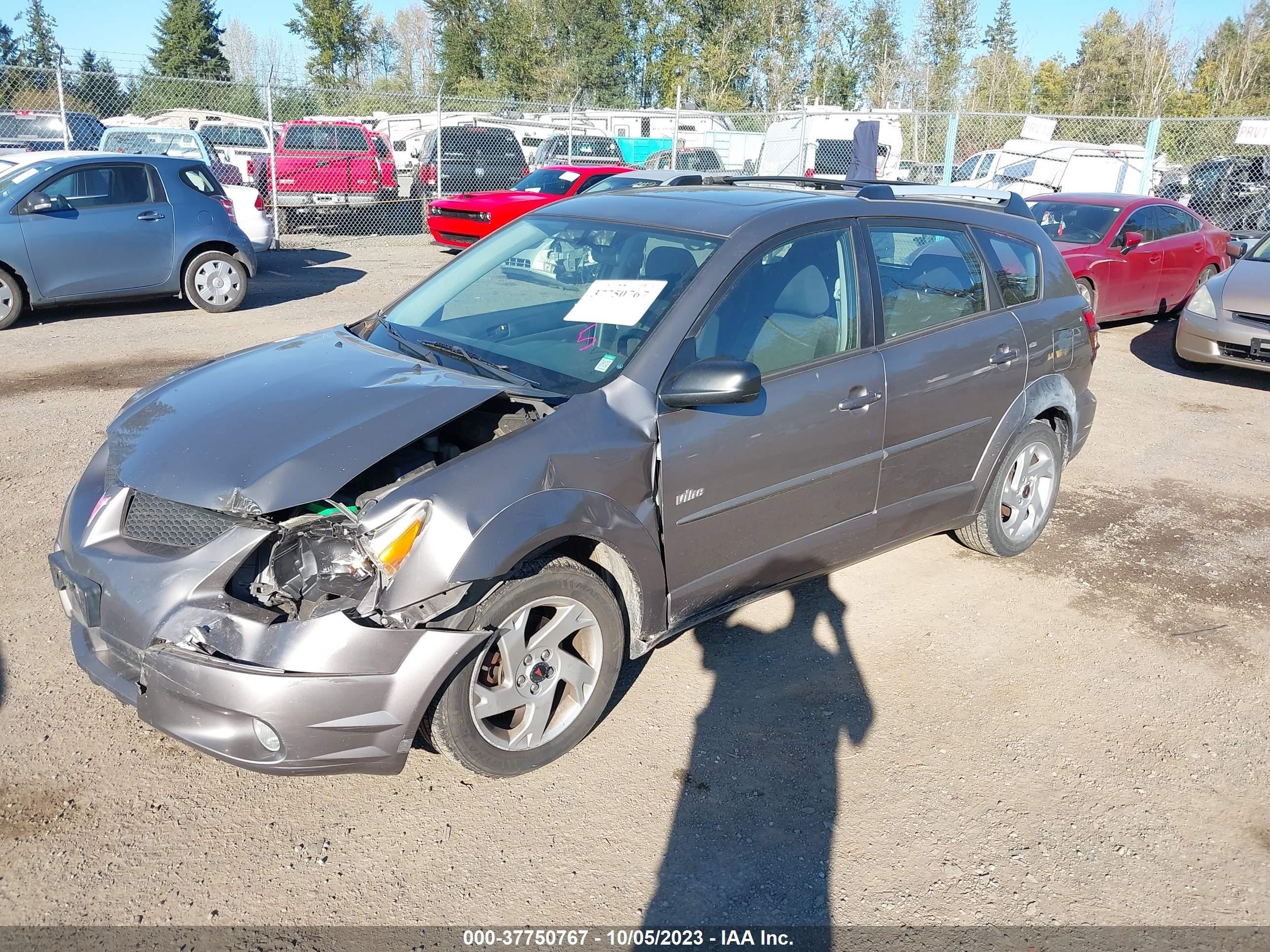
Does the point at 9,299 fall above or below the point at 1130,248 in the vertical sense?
below

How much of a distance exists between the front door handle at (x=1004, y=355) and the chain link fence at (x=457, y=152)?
820 cm

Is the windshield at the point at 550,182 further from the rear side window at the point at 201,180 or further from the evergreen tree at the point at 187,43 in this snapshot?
the evergreen tree at the point at 187,43

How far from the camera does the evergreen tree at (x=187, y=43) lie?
1903 inches

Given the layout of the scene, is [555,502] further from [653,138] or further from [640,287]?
[653,138]

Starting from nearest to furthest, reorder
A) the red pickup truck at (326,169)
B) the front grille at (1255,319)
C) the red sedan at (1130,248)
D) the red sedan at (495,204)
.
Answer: the front grille at (1255,319) → the red sedan at (1130,248) → the red sedan at (495,204) → the red pickup truck at (326,169)

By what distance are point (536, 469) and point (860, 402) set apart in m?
1.48

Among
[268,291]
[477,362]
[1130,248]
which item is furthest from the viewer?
[268,291]

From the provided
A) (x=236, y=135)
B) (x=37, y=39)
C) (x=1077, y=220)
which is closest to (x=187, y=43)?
(x=37, y=39)

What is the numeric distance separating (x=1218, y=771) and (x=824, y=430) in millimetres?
1829

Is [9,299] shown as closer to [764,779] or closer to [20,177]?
[20,177]

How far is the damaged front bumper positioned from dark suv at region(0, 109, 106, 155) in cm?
1626

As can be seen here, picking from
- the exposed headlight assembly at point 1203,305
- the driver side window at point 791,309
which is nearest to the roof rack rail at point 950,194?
the driver side window at point 791,309

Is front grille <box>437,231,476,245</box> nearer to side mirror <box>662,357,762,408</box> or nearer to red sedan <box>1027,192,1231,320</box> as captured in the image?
red sedan <box>1027,192,1231,320</box>

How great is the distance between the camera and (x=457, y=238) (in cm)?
1502
